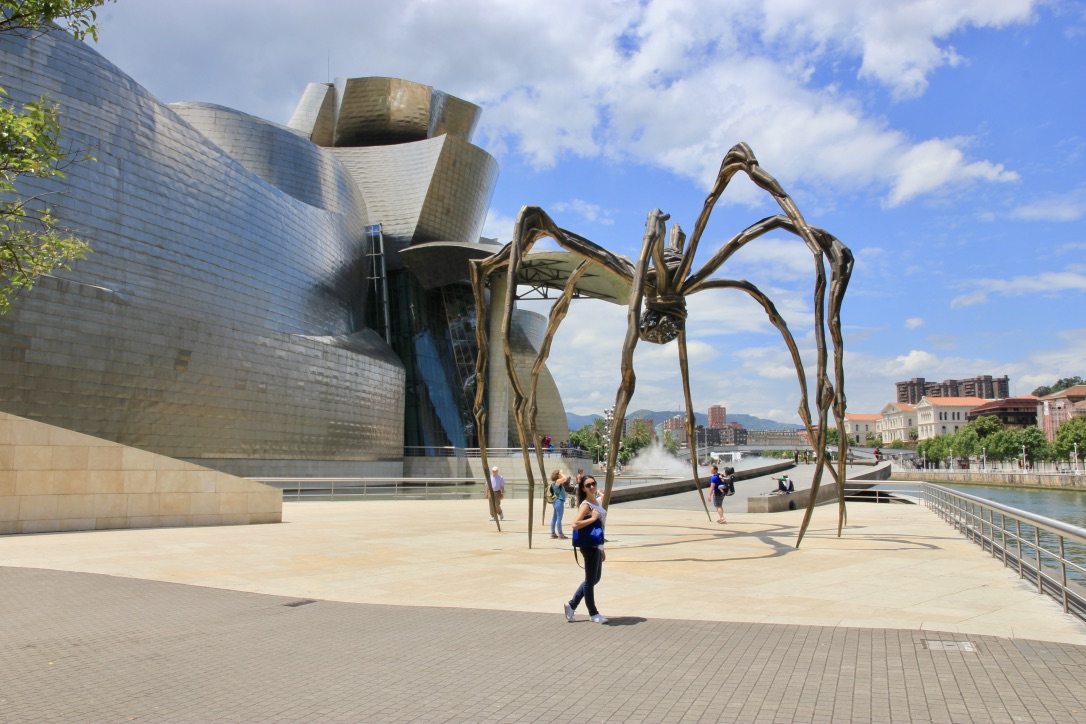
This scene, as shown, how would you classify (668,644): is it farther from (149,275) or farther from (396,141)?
(396,141)

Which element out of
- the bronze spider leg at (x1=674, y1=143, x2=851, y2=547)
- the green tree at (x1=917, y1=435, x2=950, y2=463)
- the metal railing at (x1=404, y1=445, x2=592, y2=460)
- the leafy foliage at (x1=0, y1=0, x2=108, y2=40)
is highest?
the leafy foliage at (x1=0, y1=0, x2=108, y2=40)

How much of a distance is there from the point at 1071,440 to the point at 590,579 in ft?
290

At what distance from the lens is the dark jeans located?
6652 mm

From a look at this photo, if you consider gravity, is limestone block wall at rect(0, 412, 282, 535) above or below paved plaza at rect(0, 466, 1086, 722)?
above

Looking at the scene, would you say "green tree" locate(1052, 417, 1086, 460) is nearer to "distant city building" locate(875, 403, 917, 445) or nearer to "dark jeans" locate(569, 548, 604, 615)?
"dark jeans" locate(569, 548, 604, 615)

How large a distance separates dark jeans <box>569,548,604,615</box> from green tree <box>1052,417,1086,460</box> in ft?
284

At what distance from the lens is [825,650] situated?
5500 mm

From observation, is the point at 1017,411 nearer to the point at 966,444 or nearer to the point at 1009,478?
the point at 966,444

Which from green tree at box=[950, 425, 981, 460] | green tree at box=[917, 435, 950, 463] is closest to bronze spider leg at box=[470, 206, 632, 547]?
green tree at box=[950, 425, 981, 460]

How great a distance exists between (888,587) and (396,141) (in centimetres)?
4751

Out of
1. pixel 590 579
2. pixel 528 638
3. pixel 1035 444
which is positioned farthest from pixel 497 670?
pixel 1035 444

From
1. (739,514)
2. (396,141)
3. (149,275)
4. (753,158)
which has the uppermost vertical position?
(396,141)

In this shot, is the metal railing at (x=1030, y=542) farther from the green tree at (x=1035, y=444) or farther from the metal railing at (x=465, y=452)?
the green tree at (x=1035, y=444)

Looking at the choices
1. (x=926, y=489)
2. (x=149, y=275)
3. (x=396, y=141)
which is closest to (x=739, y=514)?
(x=926, y=489)
